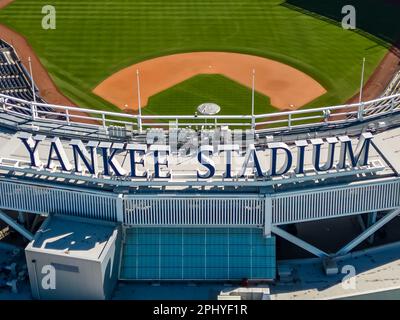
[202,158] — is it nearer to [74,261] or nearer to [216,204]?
[216,204]

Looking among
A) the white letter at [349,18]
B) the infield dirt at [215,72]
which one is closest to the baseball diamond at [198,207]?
the infield dirt at [215,72]

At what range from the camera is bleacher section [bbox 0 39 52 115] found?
8394 centimetres

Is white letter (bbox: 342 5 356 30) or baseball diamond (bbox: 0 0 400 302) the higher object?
white letter (bbox: 342 5 356 30)

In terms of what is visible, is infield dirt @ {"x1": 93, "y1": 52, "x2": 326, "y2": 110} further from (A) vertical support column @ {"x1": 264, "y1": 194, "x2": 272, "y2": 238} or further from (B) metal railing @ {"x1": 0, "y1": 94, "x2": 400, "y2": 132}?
(A) vertical support column @ {"x1": 264, "y1": 194, "x2": 272, "y2": 238}

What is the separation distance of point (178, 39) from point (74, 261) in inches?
2308

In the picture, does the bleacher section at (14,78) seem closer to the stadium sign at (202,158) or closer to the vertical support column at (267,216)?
the stadium sign at (202,158)

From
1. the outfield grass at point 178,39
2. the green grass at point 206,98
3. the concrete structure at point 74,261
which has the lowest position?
the concrete structure at point 74,261

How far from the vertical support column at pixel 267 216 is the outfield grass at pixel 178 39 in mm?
32636

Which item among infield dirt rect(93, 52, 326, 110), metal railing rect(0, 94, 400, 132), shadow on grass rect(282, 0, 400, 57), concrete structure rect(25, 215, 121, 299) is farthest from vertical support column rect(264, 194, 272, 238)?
shadow on grass rect(282, 0, 400, 57)

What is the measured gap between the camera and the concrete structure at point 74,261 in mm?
46062

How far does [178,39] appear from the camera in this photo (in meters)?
98.7

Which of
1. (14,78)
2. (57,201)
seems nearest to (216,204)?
(57,201)

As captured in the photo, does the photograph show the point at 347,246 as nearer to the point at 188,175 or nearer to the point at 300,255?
the point at 300,255

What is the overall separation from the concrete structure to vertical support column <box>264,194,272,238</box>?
10.8 metres
